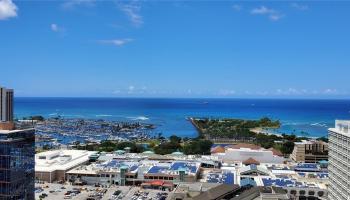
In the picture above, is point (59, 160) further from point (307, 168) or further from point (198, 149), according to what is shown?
point (307, 168)

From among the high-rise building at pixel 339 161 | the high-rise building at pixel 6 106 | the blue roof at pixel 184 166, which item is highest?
the high-rise building at pixel 6 106

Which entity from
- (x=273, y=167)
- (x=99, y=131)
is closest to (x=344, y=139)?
(x=273, y=167)

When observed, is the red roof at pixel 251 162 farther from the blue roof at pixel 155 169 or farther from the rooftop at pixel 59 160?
the rooftop at pixel 59 160

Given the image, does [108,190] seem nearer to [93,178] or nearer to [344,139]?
[93,178]

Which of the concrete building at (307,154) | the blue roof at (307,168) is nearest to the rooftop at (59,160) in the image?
the blue roof at (307,168)

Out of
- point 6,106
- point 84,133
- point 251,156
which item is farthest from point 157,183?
point 84,133

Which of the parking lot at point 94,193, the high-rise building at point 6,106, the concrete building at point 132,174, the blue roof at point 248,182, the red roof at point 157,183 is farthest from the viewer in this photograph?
the concrete building at point 132,174

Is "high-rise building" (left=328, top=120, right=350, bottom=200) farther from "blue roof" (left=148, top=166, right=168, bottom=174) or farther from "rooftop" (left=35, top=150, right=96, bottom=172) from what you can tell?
"rooftop" (left=35, top=150, right=96, bottom=172)
